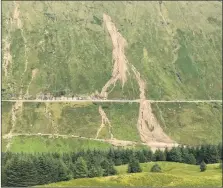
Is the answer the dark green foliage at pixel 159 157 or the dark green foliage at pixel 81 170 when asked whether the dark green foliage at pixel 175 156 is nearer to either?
the dark green foliage at pixel 159 157

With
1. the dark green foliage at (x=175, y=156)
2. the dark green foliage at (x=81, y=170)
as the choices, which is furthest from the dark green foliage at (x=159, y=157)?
the dark green foliage at (x=81, y=170)

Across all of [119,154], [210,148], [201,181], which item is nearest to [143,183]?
[201,181]

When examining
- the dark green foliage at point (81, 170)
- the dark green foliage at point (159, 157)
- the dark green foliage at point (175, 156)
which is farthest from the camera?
the dark green foliage at point (159, 157)

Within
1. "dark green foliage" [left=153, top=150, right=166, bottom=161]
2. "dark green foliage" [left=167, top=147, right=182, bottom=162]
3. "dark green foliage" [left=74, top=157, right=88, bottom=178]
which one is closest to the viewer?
"dark green foliage" [left=74, top=157, right=88, bottom=178]

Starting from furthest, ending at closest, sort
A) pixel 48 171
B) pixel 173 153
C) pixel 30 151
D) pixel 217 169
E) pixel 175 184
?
pixel 30 151
pixel 173 153
pixel 217 169
pixel 48 171
pixel 175 184

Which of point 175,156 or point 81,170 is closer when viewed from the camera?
point 81,170

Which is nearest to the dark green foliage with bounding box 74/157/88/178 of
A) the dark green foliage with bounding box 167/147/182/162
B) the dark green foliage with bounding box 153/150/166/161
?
the dark green foliage with bounding box 153/150/166/161

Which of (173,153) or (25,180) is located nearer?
(25,180)

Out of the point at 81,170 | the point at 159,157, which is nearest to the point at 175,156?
the point at 159,157

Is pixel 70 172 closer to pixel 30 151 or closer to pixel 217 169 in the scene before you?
pixel 217 169

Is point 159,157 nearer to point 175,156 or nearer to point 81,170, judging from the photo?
point 175,156

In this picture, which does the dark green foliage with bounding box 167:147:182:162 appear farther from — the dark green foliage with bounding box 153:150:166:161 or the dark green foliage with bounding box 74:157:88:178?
→ the dark green foliage with bounding box 74:157:88:178
